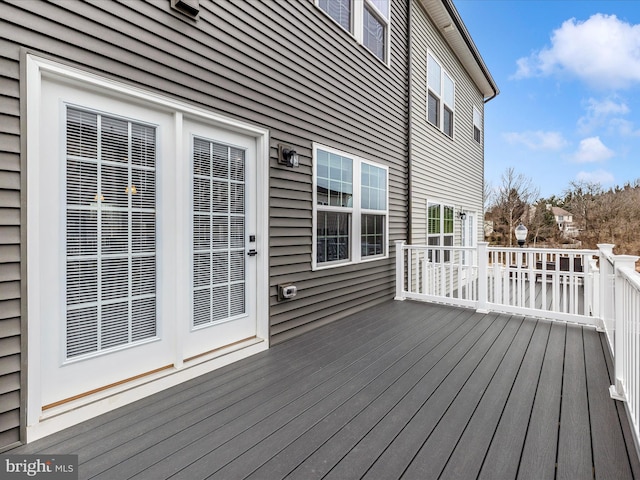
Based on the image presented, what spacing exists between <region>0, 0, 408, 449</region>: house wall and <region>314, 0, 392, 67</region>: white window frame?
0.13 metres

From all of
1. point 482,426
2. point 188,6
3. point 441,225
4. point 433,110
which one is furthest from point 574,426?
point 433,110

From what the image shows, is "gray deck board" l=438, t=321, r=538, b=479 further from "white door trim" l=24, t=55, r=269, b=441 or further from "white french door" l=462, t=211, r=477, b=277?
"white french door" l=462, t=211, r=477, b=277

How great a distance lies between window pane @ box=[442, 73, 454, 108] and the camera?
728cm

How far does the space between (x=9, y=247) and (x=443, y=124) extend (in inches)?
303

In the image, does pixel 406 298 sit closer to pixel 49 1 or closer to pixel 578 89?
pixel 49 1

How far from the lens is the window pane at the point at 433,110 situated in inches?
266

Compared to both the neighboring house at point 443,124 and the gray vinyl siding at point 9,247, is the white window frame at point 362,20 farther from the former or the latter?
the gray vinyl siding at point 9,247

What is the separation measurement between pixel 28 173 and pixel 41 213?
23 cm

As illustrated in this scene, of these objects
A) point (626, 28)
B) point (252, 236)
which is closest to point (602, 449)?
point (252, 236)

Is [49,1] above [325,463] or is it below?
above

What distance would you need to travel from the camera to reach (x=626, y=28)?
17391mm

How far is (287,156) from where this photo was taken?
10.8 ft

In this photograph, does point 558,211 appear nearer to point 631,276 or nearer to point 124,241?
point 631,276

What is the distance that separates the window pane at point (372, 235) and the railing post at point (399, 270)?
357 millimetres
